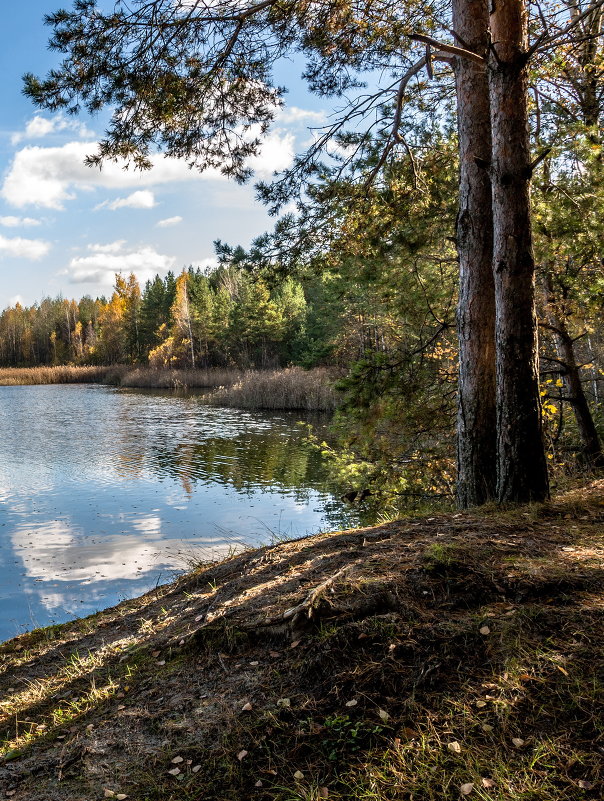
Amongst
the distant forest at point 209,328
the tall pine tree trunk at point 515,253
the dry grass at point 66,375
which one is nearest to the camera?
the tall pine tree trunk at point 515,253

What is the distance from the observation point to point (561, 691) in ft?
6.79

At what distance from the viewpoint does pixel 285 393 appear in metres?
27.7

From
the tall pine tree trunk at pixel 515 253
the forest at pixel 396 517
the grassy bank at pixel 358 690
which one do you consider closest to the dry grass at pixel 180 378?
the forest at pixel 396 517

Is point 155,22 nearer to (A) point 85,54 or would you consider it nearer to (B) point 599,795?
(A) point 85,54

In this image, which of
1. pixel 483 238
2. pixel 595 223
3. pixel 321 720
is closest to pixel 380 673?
pixel 321 720

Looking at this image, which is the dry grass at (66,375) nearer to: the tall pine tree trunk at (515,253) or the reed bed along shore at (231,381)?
the reed bed along shore at (231,381)

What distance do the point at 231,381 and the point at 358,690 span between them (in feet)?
118

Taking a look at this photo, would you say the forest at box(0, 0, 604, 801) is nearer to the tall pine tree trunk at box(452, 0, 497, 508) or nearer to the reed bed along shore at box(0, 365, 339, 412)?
the tall pine tree trunk at box(452, 0, 497, 508)

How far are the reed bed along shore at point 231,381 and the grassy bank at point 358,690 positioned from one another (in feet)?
23.8

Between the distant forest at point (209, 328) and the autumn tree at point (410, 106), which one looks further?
the distant forest at point (209, 328)

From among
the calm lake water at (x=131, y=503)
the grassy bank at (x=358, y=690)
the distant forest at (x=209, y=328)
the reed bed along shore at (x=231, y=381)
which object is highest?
the distant forest at (x=209, y=328)

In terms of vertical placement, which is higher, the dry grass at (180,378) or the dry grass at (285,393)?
the dry grass at (180,378)

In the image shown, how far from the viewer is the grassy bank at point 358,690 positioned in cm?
190

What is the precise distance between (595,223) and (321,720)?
534cm
